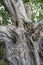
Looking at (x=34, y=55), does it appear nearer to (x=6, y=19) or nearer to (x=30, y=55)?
(x=30, y=55)

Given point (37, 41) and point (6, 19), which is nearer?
point (37, 41)

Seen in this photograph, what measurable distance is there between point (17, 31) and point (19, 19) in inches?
12.4

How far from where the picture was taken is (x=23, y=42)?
2.52 m

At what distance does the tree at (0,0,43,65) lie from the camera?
95.3 inches

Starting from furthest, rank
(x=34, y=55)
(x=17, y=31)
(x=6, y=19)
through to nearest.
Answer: (x=6, y=19)
(x=17, y=31)
(x=34, y=55)

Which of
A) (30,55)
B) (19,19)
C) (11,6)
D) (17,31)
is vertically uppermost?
(11,6)

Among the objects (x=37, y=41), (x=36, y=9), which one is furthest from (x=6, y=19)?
(x=37, y=41)

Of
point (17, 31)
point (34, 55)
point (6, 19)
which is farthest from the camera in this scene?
point (6, 19)

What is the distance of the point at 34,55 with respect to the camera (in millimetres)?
2424

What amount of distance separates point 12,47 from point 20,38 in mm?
178

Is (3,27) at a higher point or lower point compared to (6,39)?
higher

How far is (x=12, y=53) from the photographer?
248cm

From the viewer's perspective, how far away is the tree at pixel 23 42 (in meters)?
2.42

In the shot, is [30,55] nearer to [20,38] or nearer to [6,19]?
[20,38]
